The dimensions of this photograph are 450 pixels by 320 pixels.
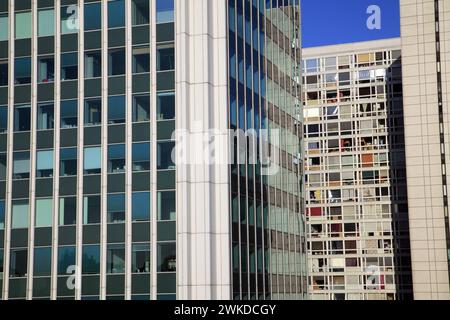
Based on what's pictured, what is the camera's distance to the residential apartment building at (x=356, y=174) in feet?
305

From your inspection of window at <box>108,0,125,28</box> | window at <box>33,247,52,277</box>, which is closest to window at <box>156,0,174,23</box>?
window at <box>108,0,125,28</box>

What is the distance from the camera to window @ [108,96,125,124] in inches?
1816

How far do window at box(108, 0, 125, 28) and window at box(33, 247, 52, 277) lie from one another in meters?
14.6

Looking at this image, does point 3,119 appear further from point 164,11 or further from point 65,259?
point 164,11

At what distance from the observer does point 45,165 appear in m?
47.1

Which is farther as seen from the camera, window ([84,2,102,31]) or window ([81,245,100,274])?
window ([84,2,102,31])

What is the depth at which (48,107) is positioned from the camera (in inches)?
1885

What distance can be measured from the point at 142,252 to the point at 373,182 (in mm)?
56251

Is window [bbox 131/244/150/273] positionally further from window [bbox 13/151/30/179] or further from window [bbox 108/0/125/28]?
window [bbox 108/0/125/28]

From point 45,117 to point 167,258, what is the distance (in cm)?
1249

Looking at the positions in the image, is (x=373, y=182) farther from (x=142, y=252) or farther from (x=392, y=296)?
(x=142, y=252)

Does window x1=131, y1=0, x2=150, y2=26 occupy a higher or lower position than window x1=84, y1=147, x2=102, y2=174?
higher

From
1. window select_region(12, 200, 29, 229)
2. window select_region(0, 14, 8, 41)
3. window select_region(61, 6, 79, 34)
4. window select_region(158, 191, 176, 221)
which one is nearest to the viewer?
window select_region(158, 191, 176, 221)
